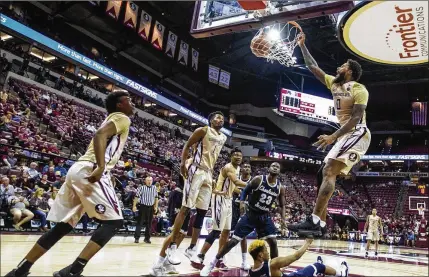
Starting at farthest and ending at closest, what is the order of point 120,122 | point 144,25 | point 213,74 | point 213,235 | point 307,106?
point 213,74 < point 307,106 < point 144,25 < point 213,235 < point 120,122

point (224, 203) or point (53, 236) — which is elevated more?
point (224, 203)

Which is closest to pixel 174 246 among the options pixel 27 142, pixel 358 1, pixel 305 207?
pixel 358 1

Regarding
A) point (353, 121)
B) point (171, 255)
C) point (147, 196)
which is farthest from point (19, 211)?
point (353, 121)

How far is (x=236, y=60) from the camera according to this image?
95.9 feet

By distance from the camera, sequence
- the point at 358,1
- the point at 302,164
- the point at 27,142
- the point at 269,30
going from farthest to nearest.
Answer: the point at 302,164 → the point at 27,142 → the point at 269,30 → the point at 358,1

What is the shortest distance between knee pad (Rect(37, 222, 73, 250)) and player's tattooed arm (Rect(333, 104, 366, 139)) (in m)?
2.79

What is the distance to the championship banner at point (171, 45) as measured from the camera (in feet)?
76.9

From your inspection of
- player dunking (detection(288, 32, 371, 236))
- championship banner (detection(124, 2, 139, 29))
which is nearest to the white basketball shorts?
player dunking (detection(288, 32, 371, 236))

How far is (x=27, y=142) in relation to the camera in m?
12.4

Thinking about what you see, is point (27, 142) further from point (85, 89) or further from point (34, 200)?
point (85, 89)

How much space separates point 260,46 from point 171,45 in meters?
15.2

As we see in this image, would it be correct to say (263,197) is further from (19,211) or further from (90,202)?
(19,211)

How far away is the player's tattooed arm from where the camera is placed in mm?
3820

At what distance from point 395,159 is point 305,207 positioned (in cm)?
1049
